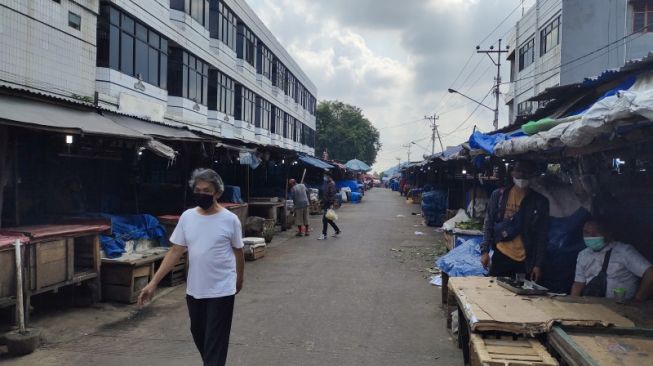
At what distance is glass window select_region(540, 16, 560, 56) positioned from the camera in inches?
954

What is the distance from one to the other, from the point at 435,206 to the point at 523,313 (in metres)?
15.7

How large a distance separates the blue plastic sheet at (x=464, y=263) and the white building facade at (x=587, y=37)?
516 inches

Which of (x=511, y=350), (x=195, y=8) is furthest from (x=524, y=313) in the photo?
(x=195, y=8)

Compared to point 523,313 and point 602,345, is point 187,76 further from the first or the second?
point 602,345

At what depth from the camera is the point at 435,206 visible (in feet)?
64.6

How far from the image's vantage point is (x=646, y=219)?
5.17m

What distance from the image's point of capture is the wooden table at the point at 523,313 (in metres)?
3.89

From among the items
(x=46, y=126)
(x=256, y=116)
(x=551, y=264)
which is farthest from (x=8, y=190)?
(x=256, y=116)

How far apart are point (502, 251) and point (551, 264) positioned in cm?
62

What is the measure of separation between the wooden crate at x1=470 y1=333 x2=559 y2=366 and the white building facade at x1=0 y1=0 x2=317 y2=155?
33.6 feet

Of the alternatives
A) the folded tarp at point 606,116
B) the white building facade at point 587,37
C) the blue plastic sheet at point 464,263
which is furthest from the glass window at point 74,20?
the white building facade at point 587,37

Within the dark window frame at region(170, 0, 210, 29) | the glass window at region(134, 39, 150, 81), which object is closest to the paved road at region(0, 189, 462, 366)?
the glass window at region(134, 39, 150, 81)

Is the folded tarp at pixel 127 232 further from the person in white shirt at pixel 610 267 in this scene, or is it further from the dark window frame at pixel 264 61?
the dark window frame at pixel 264 61

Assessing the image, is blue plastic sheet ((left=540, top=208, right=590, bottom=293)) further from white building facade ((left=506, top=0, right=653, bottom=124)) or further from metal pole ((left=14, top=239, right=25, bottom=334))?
white building facade ((left=506, top=0, right=653, bottom=124))
